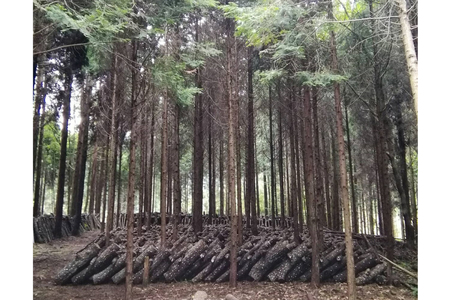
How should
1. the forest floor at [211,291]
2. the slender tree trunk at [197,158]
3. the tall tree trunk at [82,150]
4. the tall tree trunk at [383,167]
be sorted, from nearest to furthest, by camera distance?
the forest floor at [211,291]
the tall tree trunk at [383,167]
the slender tree trunk at [197,158]
the tall tree trunk at [82,150]

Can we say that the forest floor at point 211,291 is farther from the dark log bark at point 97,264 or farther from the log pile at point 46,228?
the log pile at point 46,228

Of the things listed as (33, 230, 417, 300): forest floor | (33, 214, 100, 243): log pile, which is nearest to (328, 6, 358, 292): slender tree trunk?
(33, 230, 417, 300): forest floor

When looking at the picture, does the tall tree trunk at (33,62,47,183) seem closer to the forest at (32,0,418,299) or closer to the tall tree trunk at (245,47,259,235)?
the forest at (32,0,418,299)

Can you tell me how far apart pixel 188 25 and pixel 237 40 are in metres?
2.99

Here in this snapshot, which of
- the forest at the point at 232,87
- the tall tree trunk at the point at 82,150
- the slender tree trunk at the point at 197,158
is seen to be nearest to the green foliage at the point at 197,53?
the forest at the point at 232,87

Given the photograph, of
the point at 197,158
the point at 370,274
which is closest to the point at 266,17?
the point at 197,158

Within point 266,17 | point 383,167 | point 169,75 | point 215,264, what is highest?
point 266,17

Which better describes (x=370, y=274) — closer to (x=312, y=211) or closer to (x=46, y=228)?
(x=312, y=211)

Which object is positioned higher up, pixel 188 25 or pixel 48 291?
pixel 188 25
